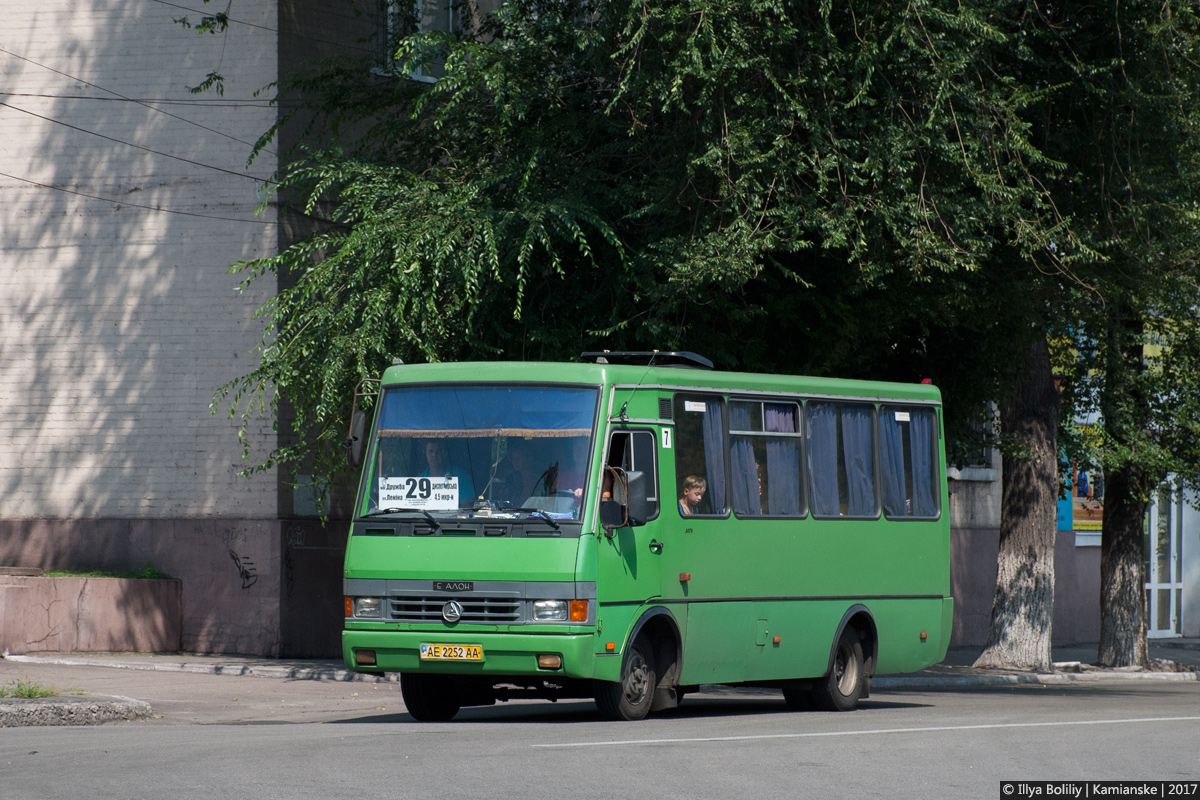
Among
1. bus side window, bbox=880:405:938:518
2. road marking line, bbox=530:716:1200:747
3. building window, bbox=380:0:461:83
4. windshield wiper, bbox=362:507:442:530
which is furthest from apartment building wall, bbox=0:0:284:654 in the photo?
road marking line, bbox=530:716:1200:747

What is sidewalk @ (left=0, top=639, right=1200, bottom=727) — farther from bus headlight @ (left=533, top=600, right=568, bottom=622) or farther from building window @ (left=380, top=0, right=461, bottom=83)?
building window @ (left=380, top=0, right=461, bottom=83)

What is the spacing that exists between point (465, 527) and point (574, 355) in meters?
5.29

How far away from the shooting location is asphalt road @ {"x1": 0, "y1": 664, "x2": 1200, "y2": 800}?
813 cm

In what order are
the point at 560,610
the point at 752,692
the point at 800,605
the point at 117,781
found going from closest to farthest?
the point at 117,781 → the point at 560,610 → the point at 800,605 → the point at 752,692

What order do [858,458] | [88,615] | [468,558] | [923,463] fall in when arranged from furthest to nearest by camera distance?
[88,615] → [923,463] → [858,458] → [468,558]

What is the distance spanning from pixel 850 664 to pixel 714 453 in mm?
2778

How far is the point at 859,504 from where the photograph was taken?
48.2ft

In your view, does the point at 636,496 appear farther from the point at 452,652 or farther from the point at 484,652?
the point at 452,652

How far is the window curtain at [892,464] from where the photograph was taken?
15047mm

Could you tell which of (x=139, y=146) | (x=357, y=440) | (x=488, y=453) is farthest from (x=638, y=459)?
(x=139, y=146)

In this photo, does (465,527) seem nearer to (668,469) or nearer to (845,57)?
(668,469)

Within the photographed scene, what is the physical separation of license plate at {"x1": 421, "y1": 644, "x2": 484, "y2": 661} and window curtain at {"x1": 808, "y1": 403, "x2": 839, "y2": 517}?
375 centimetres

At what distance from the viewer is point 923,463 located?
1555cm

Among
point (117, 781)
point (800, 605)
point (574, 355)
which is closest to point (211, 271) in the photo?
point (574, 355)
